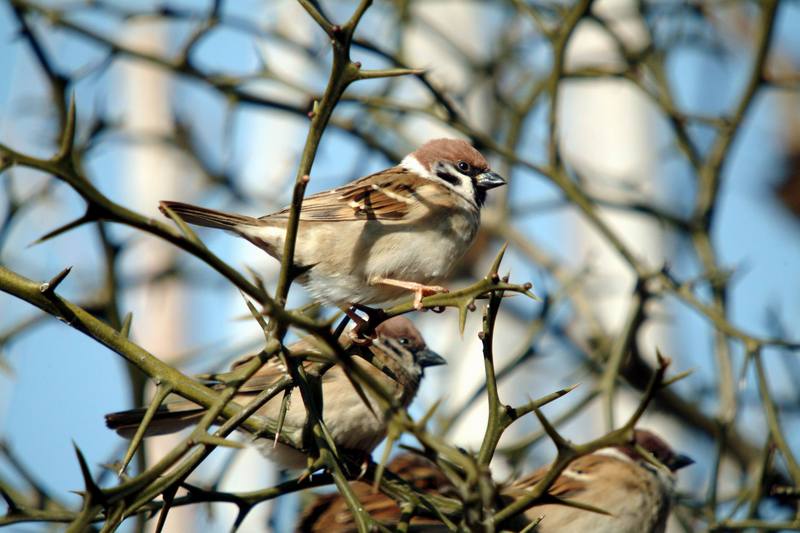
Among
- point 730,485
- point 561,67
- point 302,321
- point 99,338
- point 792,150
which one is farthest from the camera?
point 792,150

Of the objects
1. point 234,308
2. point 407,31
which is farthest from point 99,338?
point 234,308

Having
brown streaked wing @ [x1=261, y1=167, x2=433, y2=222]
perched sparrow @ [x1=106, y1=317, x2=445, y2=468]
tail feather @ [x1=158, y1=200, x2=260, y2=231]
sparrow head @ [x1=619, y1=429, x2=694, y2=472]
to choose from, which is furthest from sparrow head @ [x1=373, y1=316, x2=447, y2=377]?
sparrow head @ [x1=619, y1=429, x2=694, y2=472]

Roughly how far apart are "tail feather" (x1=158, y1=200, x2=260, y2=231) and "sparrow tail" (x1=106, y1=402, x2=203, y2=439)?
49 centimetres

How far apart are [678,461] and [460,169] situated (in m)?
1.31

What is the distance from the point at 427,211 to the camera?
284cm

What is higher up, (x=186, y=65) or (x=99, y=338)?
(x=186, y=65)

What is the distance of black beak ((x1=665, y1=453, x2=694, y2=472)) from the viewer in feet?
11.0

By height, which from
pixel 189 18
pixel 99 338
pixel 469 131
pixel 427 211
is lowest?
pixel 99 338

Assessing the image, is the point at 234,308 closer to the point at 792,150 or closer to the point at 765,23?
the point at 792,150

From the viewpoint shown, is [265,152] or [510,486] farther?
[265,152]

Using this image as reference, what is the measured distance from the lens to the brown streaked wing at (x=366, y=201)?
9.29 feet

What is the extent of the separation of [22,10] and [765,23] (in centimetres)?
260

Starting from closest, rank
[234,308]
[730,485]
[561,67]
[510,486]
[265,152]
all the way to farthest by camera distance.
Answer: [510,486] → [561,67] → [730,485] → [234,308] → [265,152]

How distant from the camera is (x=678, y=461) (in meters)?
3.37
